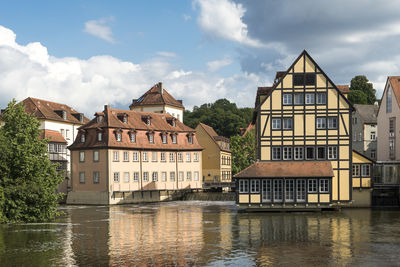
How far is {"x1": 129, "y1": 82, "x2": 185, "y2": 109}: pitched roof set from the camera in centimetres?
9488

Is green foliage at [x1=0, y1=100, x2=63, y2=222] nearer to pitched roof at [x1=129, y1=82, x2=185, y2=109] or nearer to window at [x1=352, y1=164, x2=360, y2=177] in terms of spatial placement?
window at [x1=352, y1=164, x2=360, y2=177]

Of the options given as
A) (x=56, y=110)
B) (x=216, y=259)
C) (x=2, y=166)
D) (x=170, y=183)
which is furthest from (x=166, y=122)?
(x=216, y=259)

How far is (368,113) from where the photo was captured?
92125 mm

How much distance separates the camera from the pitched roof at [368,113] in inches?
3553

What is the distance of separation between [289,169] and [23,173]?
983 inches

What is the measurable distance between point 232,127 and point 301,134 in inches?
3008

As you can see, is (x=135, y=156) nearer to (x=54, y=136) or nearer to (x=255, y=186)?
(x=54, y=136)

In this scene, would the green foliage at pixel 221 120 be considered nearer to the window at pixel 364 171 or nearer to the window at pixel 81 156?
the window at pixel 81 156

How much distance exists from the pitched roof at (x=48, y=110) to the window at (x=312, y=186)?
149 ft

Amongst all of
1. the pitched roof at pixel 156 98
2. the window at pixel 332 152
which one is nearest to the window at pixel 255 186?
the window at pixel 332 152

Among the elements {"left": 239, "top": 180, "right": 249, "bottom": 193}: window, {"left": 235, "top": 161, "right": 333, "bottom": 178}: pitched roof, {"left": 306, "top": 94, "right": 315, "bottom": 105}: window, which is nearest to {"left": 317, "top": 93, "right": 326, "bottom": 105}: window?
{"left": 306, "top": 94, "right": 315, "bottom": 105}: window

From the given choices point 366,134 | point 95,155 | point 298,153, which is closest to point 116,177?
point 95,155

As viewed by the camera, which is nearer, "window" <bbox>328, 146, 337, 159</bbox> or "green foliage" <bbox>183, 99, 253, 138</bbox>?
"window" <bbox>328, 146, 337, 159</bbox>

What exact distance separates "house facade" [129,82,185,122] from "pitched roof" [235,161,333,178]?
42108 mm
